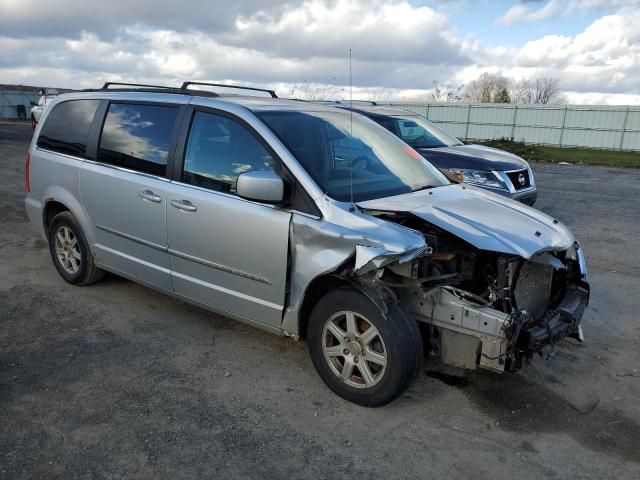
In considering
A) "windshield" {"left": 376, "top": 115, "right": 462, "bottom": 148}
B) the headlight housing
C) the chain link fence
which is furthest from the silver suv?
the chain link fence

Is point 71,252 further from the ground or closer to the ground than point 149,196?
closer to the ground

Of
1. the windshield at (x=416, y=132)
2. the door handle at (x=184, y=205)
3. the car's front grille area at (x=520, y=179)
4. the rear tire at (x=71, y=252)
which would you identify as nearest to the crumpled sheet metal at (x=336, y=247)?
the door handle at (x=184, y=205)

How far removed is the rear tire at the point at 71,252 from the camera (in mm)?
5039

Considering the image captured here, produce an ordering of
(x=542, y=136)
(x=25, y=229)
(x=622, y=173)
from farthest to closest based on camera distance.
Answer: (x=542, y=136) < (x=622, y=173) < (x=25, y=229)

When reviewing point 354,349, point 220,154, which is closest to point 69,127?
point 220,154

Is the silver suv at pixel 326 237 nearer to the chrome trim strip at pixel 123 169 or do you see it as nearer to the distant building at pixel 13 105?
Answer: the chrome trim strip at pixel 123 169

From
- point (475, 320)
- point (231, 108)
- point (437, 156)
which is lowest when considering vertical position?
point (475, 320)

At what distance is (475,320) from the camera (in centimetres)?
315

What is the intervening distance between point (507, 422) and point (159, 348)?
99.9 inches

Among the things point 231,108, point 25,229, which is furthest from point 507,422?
point 25,229

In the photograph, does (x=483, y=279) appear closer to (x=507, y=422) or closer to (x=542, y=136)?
(x=507, y=422)

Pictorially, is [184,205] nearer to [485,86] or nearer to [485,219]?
[485,219]

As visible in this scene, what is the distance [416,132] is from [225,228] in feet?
20.2

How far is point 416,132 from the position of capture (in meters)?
9.20
